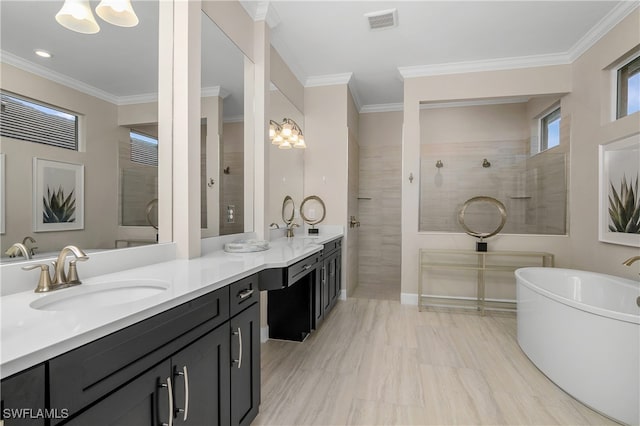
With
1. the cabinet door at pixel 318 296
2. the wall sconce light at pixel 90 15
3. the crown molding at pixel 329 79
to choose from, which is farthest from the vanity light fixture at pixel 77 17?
the crown molding at pixel 329 79

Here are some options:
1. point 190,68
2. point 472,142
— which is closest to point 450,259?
point 472,142

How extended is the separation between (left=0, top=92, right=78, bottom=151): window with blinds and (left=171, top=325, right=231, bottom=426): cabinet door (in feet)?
3.12

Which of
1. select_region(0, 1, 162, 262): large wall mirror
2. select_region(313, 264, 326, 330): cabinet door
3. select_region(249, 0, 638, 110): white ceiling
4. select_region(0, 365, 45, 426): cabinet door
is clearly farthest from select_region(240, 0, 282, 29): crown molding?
select_region(0, 365, 45, 426): cabinet door

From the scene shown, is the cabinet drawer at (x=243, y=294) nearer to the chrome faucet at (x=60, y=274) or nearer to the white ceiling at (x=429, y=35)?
the chrome faucet at (x=60, y=274)

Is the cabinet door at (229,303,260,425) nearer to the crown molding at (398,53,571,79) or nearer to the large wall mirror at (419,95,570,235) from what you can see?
the large wall mirror at (419,95,570,235)

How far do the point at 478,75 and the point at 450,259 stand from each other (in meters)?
2.25

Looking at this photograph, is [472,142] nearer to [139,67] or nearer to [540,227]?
[540,227]

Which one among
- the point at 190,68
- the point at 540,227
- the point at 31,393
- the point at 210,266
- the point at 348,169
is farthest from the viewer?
the point at 348,169

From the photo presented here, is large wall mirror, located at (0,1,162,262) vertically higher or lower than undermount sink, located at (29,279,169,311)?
higher

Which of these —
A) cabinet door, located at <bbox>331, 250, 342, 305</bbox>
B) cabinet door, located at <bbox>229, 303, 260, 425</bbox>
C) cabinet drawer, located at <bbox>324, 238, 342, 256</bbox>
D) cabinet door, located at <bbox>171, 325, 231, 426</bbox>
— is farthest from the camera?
cabinet door, located at <bbox>331, 250, 342, 305</bbox>

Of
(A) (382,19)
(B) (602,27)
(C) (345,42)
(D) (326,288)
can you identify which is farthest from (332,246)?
(B) (602,27)

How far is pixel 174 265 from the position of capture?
162 centimetres

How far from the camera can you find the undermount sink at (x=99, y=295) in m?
1.04

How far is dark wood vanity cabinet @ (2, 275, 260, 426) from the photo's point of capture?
2.28ft
